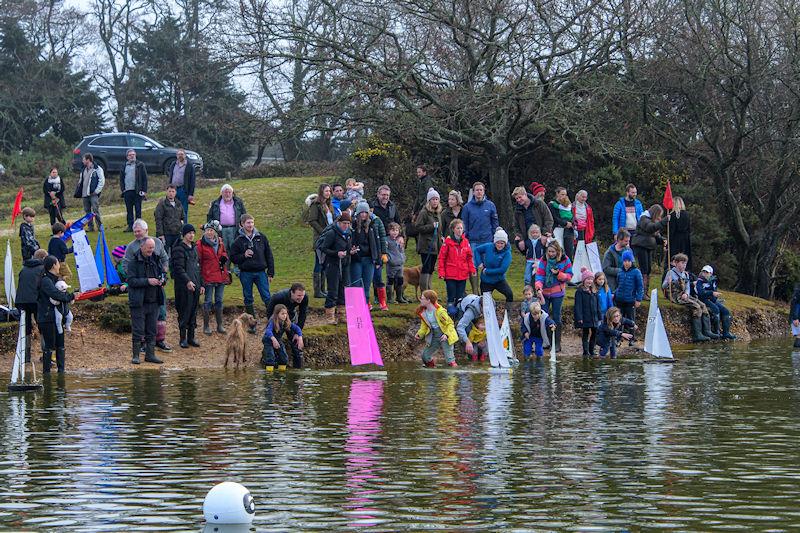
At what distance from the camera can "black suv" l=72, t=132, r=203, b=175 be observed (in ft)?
153

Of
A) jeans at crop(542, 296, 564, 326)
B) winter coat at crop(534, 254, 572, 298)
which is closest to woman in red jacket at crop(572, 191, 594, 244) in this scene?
jeans at crop(542, 296, 564, 326)

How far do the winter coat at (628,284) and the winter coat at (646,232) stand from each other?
2.27 m

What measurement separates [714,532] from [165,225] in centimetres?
1818

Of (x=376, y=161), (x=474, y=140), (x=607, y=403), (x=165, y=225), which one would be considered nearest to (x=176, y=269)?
(x=165, y=225)

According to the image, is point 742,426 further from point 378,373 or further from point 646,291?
point 646,291

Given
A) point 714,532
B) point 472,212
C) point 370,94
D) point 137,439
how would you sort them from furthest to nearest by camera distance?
point 370,94
point 472,212
point 137,439
point 714,532

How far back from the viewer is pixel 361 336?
22.7 m

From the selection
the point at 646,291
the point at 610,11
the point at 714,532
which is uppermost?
the point at 610,11

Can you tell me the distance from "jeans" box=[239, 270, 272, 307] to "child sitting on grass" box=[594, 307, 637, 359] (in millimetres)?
6054

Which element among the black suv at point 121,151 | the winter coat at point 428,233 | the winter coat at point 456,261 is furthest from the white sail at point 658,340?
the black suv at point 121,151

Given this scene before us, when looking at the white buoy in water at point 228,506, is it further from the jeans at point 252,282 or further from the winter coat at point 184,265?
the jeans at point 252,282

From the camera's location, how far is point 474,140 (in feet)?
114

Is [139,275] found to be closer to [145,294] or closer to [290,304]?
[145,294]

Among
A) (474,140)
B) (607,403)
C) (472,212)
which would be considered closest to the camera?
(607,403)
